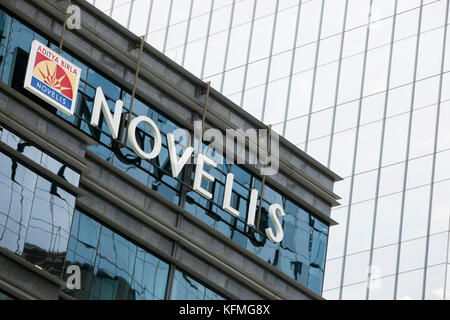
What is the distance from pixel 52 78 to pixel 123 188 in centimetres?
496

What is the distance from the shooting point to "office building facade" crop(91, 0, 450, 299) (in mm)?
76438

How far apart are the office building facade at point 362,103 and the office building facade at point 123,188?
30.6 m

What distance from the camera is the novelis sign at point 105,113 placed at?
35062 mm

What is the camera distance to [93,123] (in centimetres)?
3719

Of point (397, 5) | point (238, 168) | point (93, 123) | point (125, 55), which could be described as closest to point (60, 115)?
point (93, 123)

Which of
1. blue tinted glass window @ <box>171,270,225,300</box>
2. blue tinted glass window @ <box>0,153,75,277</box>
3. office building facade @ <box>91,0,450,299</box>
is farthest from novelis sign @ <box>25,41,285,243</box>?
office building facade @ <box>91,0,450,299</box>

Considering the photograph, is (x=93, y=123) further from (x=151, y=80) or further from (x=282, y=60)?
(x=282, y=60)

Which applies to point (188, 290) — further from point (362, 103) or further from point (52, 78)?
point (362, 103)

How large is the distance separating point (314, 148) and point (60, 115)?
164 ft

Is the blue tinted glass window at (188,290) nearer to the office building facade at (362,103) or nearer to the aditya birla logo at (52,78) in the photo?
the aditya birla logo at (52,78)

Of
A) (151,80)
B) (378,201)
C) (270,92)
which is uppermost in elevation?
(270,92)

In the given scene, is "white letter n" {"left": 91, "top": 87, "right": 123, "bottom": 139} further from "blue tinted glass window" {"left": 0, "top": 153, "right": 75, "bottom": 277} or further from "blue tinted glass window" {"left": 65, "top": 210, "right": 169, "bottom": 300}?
"blue tinted glass window" {"left": 0, "top": 153, "right": 75, "bottom": 277}

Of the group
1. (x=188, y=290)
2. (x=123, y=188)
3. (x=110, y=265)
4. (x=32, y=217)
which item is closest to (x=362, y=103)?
(x=188, y=290)

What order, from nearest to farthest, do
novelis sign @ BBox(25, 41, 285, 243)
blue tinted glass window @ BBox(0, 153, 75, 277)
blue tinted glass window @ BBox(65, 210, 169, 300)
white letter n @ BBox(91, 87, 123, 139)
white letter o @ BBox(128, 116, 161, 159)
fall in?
blue tinted glass window @ BBox(0, 153, 75, 277) → novelis sign @ BBox(25, 41, 285, 243) → blue tinted glass window @ BBox(65, 210, 169, 300) → white letter n @ BBox(91, 87, 123, 139) → white letter o @ BBox(128, 116, 161, 159)
